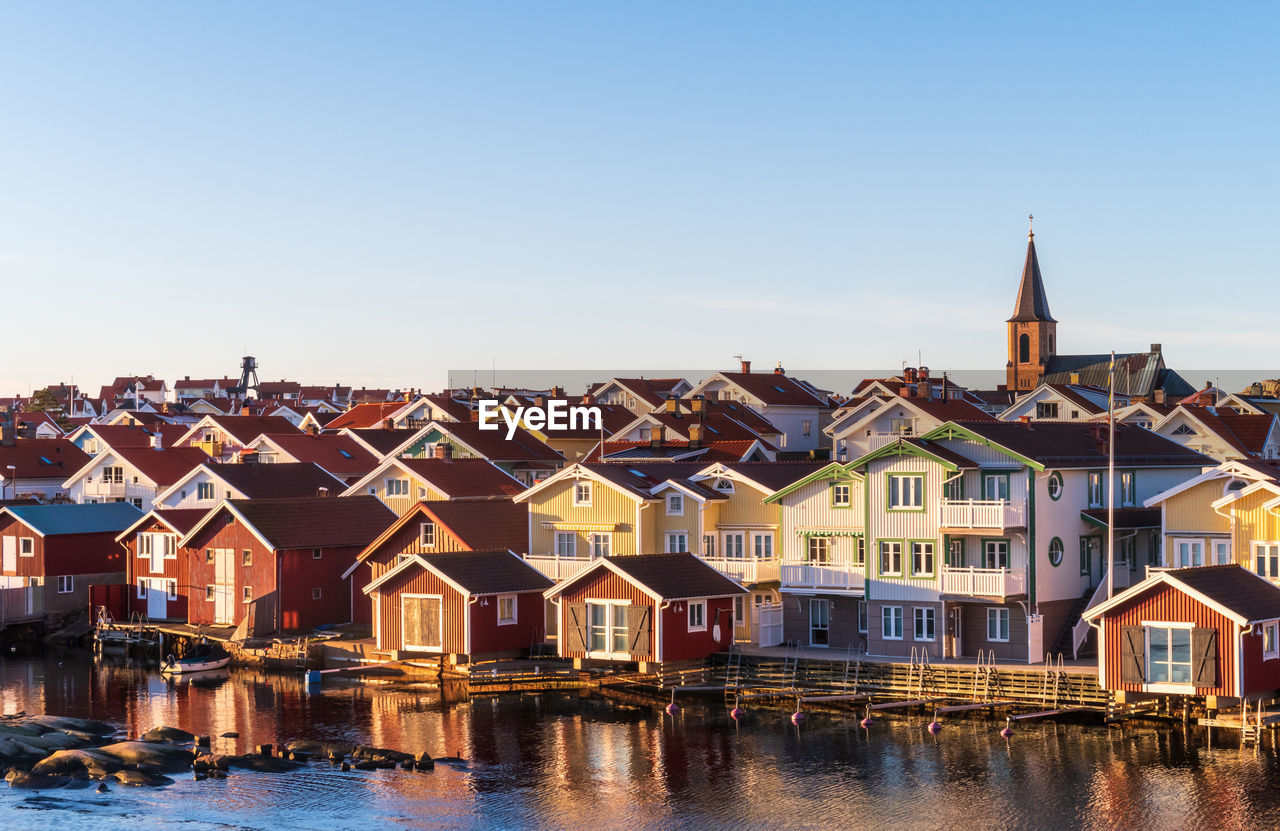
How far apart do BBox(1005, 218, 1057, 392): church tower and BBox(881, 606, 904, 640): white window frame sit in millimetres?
108681

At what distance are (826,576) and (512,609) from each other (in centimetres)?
1178

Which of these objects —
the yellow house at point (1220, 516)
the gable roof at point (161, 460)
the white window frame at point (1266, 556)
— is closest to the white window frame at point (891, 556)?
the yellow house at point (1220, 516)

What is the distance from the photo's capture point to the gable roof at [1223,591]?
4597 cm

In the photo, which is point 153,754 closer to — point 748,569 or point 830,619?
point 748,569

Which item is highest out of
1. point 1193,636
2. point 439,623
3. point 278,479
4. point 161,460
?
point 161,460

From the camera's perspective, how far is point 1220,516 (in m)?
52.2

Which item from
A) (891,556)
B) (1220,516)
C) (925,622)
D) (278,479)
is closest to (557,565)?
(891,556)

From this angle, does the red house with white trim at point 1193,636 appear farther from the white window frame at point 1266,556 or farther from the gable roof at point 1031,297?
the gable roof at point 1031,297

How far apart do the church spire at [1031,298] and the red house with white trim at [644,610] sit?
361 ft

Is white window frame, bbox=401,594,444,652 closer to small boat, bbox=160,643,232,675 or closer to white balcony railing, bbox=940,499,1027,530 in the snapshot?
small boat, bbox=160,643,232,675

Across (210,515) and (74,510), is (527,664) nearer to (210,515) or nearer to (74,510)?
(210,515)

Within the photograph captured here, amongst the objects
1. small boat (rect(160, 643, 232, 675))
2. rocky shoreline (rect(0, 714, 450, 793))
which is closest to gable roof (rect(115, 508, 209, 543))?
small boat (rect(160, 643, 232, 675))

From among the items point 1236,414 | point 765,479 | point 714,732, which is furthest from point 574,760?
point 1236,414

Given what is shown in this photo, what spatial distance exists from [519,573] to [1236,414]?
157 feet
